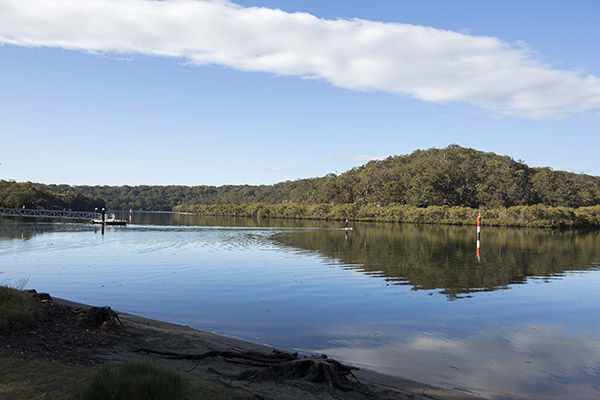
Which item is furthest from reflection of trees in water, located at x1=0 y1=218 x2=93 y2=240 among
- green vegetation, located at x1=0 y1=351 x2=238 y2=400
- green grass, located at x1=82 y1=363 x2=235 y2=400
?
green grass, located at x1=82 y1=363 x2=235 y2=400

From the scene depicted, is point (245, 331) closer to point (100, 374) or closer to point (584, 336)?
point (100, 374)

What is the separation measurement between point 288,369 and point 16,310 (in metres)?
5.59

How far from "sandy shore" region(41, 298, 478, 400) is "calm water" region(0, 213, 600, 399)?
838 mm

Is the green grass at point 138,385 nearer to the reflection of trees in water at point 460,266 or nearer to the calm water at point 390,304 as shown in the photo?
the calm water at point 390,304

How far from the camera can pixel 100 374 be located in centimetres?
539

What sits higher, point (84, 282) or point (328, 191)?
point (328, 191)

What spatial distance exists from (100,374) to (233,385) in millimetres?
2058

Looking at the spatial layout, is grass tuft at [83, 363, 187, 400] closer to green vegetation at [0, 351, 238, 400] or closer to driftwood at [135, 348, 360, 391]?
green vegetation at [0, 351, 238, 400]

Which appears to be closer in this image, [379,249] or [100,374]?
[100,374]

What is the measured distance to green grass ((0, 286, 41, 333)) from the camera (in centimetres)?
849

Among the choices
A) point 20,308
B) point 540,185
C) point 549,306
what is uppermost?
point 540,185

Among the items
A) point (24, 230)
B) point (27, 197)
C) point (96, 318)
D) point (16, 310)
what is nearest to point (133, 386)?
point (16, 310)

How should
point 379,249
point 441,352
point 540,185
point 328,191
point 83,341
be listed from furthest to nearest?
point 328,191 < point 540,185 < point 379,249 < point 441,352 < point 83,341

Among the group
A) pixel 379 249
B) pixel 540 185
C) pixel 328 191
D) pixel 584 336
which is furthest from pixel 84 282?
pixel 328 191
